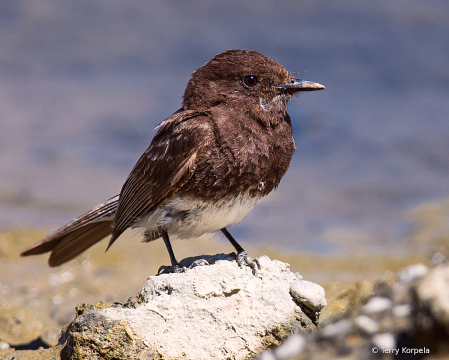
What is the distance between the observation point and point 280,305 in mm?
3693

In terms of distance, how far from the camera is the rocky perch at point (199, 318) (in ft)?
11.1

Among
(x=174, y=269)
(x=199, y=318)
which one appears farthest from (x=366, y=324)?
(x=174, y=269)

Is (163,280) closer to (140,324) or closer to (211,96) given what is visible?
(140,324)

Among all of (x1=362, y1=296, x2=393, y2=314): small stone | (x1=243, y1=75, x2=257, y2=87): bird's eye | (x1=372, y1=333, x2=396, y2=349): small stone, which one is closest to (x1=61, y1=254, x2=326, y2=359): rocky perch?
(x1=362, y1=296, x2=393, y2=314): small stone

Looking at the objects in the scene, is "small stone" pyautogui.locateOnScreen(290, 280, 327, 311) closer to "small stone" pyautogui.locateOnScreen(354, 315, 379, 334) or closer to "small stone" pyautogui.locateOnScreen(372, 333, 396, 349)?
"small stone" pyautogui.locateOnScreen(354, 315, 379, 334)

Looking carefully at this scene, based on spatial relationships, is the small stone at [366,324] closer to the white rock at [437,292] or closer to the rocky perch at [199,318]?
the white rock at [437,292]

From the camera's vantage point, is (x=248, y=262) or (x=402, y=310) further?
(x=248, y=262)

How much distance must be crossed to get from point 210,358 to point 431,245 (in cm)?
611

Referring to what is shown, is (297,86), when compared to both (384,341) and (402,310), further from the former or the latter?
(384,341)

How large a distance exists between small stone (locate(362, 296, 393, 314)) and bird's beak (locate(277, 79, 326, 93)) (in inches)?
96.1

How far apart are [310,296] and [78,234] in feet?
9.34

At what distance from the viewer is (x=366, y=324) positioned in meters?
2.49

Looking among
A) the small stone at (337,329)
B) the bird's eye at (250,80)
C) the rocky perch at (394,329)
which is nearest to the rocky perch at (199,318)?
the rocky perch at (394,329)

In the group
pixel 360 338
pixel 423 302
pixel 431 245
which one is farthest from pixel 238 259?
pixel 431 245
